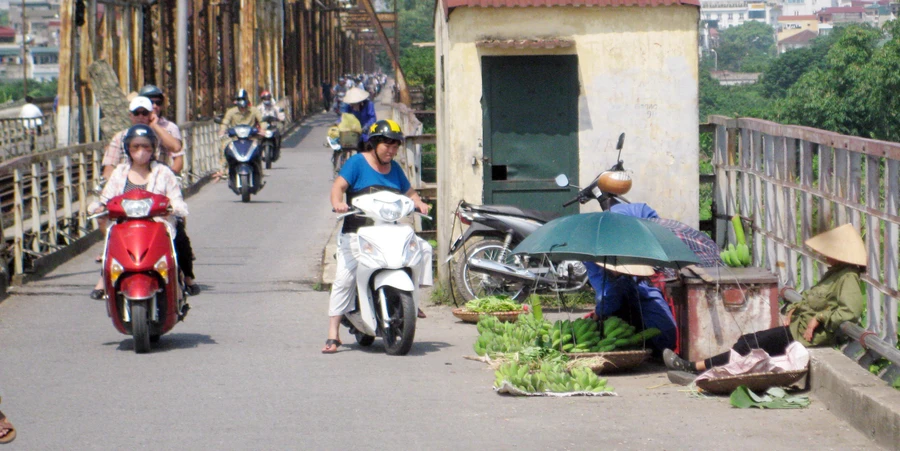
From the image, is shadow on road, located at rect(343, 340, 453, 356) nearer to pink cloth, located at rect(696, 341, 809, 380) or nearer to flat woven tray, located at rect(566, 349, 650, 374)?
flat woven tray, located at rect(566, 349, 650, 374)

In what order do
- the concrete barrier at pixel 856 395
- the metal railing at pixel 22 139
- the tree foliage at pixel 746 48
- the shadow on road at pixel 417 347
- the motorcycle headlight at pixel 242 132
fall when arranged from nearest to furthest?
the concrete barrier at pixel 856 395 → the shadow on road at pixel 417 347 → the motorcycle headlight at pixel 242 132 → the metal railing at pixel 22 139 → the tree foliage at pixel 746 48

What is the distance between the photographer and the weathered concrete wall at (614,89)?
996 centimetres

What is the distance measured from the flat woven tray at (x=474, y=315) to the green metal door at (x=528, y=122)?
1.17 meters

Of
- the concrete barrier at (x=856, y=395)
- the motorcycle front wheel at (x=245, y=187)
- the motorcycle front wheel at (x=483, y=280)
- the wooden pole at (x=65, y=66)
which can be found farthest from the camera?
the wooden pole at (x=65, y=66)

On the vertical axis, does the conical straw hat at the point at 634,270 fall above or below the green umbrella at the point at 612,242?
below

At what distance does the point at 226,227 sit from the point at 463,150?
6506 millimetres

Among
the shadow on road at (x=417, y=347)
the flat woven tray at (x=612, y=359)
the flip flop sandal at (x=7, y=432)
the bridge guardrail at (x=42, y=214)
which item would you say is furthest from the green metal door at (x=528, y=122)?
the flip flop sandal at (x=7, y=432)

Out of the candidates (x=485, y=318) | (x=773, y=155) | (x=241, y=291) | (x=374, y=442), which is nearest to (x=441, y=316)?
(x=485, y=318)

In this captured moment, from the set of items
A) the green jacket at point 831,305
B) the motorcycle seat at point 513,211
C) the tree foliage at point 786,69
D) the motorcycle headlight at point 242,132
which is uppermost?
the tree foliage at point 786,69

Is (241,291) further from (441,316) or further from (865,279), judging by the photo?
(865,279)

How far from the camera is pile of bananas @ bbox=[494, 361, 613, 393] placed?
21.6 ft

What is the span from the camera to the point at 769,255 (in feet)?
30.2

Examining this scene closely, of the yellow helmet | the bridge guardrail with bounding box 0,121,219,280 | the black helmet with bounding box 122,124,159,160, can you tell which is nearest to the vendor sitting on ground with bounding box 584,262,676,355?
the yellow helmet

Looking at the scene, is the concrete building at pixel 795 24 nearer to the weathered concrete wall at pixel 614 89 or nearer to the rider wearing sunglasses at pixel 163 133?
the weathered concrete wall at pixel 614 89
